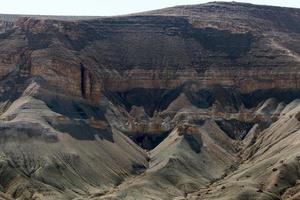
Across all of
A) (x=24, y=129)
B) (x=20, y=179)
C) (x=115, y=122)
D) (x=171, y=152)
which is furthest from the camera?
(x=115, y=122)

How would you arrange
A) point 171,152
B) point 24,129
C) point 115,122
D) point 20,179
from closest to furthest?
point 20,179
point 24,129
point 171,152
point 115,122

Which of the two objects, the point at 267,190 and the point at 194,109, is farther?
the point at 194,109

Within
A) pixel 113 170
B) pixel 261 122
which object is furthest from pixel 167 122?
pixel 113 170

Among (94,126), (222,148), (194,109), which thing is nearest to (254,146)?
(222,148)

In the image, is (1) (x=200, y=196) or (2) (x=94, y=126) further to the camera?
(2) (x=94, y=126)

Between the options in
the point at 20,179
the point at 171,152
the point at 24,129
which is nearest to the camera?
the point at 20,179

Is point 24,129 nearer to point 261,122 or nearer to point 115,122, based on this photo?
point 115,122

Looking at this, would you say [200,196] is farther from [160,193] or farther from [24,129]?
[24,129]

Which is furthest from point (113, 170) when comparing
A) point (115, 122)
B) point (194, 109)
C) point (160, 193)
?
point (194, 109)
